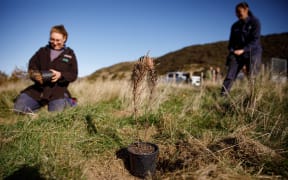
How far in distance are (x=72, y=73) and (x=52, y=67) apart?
381 millimetres

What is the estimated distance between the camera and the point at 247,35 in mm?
4047

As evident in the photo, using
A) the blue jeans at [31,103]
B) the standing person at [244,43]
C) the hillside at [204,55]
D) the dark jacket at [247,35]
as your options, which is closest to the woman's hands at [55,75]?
the blue jeans at [31,103]

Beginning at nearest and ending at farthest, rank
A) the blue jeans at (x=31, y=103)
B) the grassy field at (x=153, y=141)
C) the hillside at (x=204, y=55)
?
the grassy field at (x=153, y=141) → the blue jeans at (x=31, y=103) → the hillside at (x=204, y=55)

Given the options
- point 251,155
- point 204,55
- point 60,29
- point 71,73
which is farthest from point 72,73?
point 204,55

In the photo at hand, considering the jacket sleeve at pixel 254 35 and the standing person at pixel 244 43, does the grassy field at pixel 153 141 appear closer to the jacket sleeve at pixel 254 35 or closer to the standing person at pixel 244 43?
the standing person at pixel 244 43

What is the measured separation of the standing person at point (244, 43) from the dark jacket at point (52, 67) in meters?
3.16

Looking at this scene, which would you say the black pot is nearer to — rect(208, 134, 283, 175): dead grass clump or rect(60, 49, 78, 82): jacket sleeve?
rect(208, 134, 283, 175): dead grass clump

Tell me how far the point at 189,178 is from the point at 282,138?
1.43 metres

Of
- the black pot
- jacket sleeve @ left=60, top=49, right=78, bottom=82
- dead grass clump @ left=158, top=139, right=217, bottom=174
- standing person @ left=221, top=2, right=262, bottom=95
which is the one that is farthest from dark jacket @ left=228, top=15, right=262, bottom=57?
jacket sleeve @ left=60, top=49, right=78, bottom=82

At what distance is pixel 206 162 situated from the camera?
5.24 ft

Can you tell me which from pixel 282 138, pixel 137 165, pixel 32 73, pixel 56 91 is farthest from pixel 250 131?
pixel 32 73

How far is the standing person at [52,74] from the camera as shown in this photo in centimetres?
350

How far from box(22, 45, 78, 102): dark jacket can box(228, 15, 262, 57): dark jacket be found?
138 inches

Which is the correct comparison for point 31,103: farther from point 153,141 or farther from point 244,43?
point 244,43
